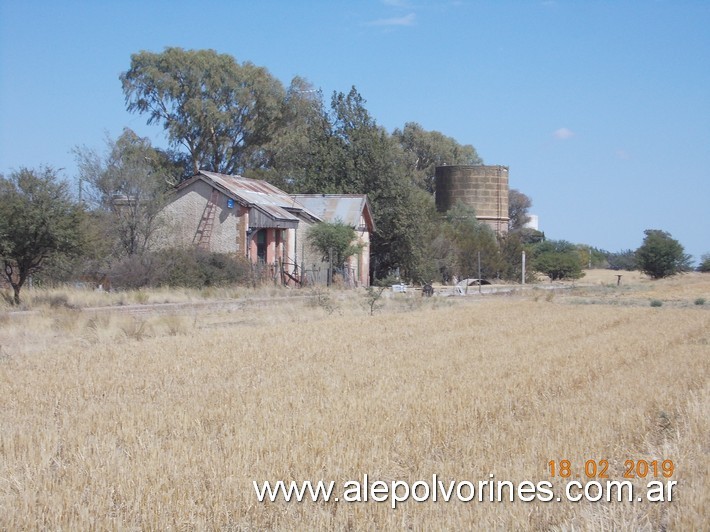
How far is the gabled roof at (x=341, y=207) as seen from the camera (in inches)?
1857

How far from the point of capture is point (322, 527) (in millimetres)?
5883

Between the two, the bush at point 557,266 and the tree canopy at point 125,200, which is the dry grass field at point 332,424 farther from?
the bush at point 557,266

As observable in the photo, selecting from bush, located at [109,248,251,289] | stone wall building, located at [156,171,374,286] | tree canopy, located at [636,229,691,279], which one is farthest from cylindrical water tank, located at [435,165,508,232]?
bush, located at [109,248,251,289]

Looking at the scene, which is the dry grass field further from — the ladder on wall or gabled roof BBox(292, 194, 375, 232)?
gabled roof BBox(292, 194, 375, 232)

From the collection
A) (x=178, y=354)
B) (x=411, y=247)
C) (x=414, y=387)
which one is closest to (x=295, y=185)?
(x=411, y=247)

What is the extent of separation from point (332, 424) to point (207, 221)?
34.5 m

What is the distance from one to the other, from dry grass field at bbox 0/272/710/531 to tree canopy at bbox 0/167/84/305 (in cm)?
641

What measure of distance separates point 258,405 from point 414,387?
238cm

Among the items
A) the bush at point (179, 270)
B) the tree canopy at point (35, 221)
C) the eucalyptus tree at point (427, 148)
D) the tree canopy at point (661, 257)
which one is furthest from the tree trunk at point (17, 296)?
the eucalyptus tree at point (427, 148)

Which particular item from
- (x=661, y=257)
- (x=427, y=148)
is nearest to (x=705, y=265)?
(x=661, y=257)

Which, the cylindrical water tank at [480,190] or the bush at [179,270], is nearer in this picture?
the bush at [179,270]

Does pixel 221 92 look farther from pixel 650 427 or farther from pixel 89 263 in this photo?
pixel 650 427

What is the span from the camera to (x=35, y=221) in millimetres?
24609

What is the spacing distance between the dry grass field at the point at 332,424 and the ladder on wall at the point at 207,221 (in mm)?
23058
